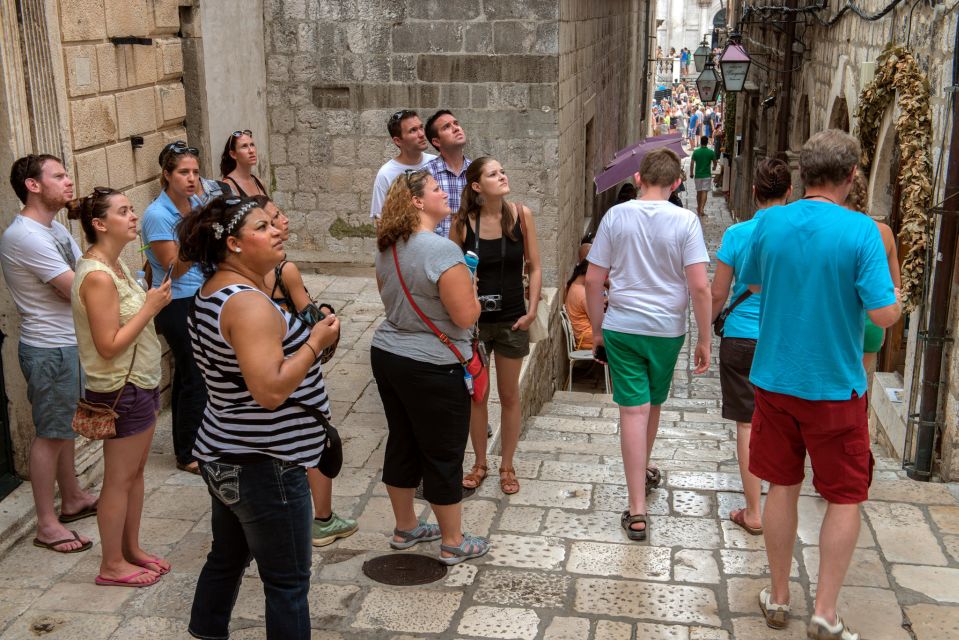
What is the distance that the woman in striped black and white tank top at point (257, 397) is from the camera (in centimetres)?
302

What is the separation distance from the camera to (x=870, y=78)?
8.08m

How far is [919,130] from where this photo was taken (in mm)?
6242

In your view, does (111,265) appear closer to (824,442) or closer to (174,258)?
(174,258)

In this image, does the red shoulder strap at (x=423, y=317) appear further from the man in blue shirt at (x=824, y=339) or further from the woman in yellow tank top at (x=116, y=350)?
the man in blue shirt at (x=824, y=339)

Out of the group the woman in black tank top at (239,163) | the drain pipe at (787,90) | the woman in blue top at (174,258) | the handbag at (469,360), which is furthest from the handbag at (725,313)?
the drain pipe at (787,90)

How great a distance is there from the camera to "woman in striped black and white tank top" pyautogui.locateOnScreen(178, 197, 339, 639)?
9.92 ft

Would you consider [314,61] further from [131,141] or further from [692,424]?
[692,424]

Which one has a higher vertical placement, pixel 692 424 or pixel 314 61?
pixel 314 61

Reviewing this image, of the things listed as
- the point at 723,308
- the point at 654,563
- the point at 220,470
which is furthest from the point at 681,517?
the point at 220,470

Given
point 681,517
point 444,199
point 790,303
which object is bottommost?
point 681,517

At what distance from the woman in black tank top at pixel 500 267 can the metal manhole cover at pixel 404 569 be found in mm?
776

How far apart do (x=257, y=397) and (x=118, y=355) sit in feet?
3.91

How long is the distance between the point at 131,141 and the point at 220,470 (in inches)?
136

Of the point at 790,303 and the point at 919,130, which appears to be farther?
the point at 919,130
